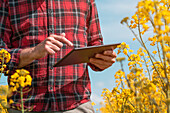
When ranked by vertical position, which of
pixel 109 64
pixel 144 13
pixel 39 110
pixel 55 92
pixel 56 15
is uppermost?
pixel 56 15

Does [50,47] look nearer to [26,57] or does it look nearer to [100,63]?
[26,57]

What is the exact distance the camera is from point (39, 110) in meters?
2.17

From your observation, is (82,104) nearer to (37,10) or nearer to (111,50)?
(111,50)

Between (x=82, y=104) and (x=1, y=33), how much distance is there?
0.97 m

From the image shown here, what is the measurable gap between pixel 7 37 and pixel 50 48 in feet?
2.07

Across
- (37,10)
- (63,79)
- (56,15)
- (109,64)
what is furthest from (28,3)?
(109,64)

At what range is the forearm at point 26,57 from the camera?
211 cm

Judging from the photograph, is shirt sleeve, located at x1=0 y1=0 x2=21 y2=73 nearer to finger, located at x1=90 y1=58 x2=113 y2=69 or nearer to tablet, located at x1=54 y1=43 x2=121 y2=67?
tablet, located at x1=54 y1=43 x2=121 y2=67

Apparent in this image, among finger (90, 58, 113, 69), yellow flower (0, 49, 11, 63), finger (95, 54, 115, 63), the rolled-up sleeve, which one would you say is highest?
the rolled-up sleeve

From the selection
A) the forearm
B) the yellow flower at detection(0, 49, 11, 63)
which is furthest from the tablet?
the yellow flower at detection(0, 49, 11, 63)

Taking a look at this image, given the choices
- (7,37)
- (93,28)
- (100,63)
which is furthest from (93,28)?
(7,37)

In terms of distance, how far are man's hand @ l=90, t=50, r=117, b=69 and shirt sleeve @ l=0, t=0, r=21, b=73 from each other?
66cm

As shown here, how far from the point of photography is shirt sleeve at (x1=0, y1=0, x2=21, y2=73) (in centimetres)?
227

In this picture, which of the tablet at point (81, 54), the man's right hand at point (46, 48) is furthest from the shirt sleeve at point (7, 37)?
the tablet at point (81, 54)
